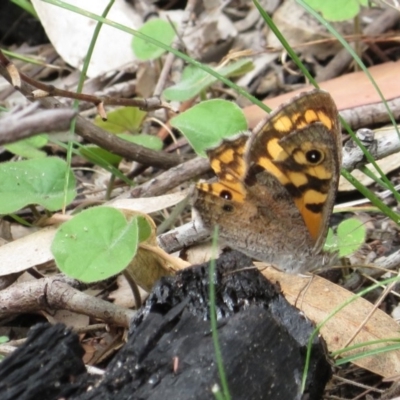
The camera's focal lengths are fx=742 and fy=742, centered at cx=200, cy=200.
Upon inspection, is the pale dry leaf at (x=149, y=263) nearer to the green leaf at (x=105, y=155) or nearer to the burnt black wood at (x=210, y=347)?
the burnt black wood at (x=210, y=347)

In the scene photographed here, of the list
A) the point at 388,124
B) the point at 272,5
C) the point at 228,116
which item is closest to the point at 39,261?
the point at 228,116

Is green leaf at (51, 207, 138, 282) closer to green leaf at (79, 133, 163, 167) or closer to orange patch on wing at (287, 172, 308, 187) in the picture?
orange patch on wing at (287, 172, 308, 187)

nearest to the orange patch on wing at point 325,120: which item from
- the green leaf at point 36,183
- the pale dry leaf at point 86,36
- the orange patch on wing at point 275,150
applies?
the orange patch on wing at point 275,150

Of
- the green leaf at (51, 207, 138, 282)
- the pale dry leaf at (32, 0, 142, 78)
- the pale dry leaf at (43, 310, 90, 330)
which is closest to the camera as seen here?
the green leaf at (51, 207, 138, 282)

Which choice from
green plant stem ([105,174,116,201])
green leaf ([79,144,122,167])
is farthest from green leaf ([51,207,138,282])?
green leaf ([79,144,122,167])

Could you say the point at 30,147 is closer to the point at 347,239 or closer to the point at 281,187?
the point at 281,187

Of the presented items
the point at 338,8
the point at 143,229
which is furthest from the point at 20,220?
the point at 338,8

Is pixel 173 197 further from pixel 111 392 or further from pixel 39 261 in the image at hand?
pixel 111 392
